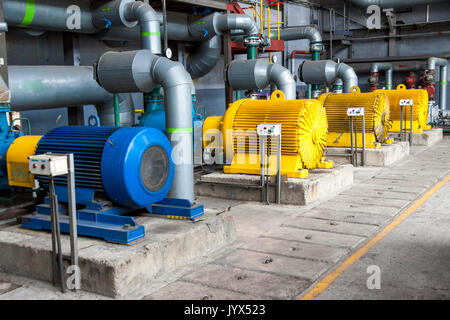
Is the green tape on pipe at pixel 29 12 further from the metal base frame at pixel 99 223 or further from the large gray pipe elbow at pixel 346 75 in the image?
the large gray pipe elbow at pixel 346 75

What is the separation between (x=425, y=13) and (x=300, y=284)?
671 inches

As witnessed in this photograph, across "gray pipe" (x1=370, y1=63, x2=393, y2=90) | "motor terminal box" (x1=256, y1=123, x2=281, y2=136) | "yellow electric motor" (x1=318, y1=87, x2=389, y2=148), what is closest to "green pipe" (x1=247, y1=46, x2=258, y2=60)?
"yellow electric motor" (x1=318, y1=87, x2=389, y2=148)

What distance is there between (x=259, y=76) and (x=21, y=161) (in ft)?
14.8

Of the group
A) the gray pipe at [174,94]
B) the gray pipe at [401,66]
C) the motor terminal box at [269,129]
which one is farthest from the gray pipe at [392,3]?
the gray pipe at [174,94]

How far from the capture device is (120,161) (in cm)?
371

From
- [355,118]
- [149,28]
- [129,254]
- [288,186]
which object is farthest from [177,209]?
[355,118]

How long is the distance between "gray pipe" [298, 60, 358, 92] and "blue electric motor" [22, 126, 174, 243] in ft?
21.3

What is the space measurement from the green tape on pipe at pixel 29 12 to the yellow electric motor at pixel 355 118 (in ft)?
17.4

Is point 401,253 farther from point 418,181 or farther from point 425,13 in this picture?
point 425,13

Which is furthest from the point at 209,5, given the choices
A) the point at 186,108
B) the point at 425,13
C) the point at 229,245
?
the point at 425,13

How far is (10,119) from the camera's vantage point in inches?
225

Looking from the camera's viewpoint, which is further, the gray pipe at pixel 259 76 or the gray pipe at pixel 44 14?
the gray pipe at pixel 259 76

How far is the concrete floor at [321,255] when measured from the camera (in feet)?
11.1

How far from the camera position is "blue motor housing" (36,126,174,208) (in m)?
3.76
